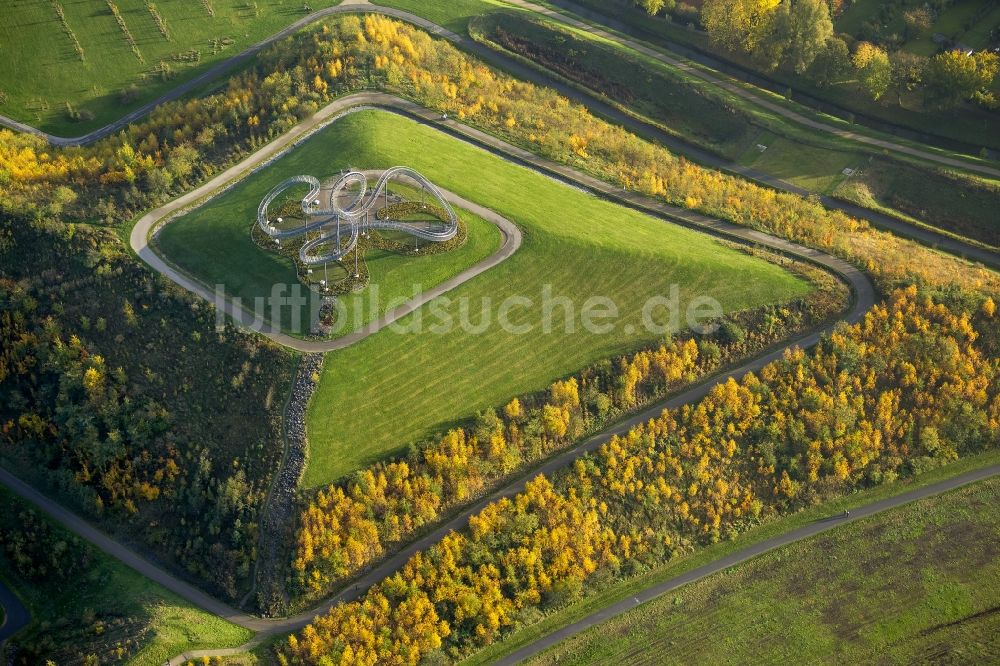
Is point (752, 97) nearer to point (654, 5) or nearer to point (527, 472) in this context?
point (654, 5)

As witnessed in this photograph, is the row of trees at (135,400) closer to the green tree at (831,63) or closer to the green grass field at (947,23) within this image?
the green tree at (831,63)

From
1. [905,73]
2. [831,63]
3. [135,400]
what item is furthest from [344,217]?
[905,73]

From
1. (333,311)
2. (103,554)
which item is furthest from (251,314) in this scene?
(103,554)

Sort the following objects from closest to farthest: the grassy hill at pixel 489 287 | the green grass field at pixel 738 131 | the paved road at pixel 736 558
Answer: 1. the paved road at pixel 736 558
2. the grassy hill at pixel 489 287
3. the green grass field at pixel 738 131

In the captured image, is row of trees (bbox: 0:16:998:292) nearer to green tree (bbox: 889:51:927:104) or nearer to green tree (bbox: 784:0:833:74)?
green tree (bbox: 889:51:927:104)

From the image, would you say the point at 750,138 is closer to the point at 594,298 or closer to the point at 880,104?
the point at 880,104

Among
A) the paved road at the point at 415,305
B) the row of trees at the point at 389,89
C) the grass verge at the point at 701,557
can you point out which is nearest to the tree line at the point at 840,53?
the row of trees at the point at 389,89

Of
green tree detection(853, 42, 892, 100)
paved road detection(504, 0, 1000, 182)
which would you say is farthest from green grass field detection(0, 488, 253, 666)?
green tree detection(853, 42, 892, 100)
